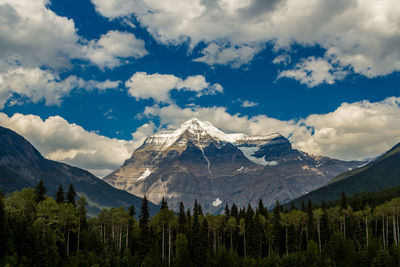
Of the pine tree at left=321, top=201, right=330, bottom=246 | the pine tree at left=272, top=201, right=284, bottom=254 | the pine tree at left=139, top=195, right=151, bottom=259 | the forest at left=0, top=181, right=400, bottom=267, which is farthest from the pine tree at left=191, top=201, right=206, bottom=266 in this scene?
the pine tree at left=321, top=201, right=330, bottom=246

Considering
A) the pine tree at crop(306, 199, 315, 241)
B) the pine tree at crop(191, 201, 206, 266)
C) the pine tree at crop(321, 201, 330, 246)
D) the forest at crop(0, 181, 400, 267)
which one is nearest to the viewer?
the forest at crop(0, 181, 400, 267)

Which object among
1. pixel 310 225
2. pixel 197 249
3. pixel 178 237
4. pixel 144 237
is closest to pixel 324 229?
pixel 310 225

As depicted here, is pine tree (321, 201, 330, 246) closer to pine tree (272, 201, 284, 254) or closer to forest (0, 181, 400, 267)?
forest (0, 181, 400, 267)

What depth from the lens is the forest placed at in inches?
4043

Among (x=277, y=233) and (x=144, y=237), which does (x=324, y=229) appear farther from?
(x=144, y=237)

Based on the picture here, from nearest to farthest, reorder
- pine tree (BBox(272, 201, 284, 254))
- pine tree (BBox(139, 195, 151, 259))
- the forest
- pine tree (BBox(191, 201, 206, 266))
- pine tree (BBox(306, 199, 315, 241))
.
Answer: the forest
pine tree (BBox(191, 201, 206, 266))
pine tree (BBox(139, 195, 151, 259))
pine tree (BBox(272, 201, 284, 254))
pine tree (BBox(306, 199, 315, 241))

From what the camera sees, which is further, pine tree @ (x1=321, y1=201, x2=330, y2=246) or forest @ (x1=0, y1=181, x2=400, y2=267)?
pine tree @ (x1=321, y1=201, x2=330, y2=246)

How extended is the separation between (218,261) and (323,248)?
123 ft

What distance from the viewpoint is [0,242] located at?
9438 centimetres

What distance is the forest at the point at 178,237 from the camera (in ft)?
337

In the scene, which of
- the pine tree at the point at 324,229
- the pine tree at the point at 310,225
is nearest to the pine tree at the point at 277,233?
the pine tree at the point at 310,225

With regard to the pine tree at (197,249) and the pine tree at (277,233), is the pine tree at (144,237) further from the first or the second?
the pine tree at (277,233)

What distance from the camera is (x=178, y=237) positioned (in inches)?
5541

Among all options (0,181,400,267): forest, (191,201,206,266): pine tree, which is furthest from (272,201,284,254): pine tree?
(191,201,206,266): pine tree
